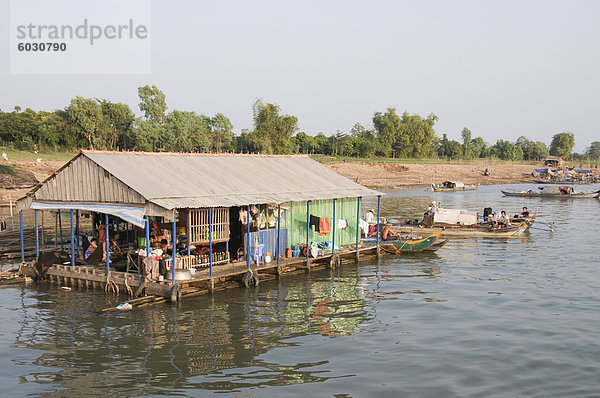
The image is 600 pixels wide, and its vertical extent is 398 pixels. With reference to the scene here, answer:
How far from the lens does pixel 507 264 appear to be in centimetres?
2498

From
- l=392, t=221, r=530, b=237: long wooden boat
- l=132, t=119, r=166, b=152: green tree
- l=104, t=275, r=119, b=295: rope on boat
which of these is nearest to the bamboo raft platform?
l=104, t=275, r=119, b=295: rope on boat

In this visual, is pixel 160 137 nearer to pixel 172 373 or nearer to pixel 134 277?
pixel 134 277

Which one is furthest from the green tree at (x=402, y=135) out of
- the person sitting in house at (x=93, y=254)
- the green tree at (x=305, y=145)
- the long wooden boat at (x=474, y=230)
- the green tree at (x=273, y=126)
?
the person sitting in house at (x=93, y=254)

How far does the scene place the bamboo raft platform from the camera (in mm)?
16656

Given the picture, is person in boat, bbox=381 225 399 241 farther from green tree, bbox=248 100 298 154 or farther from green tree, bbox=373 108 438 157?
green tree, bbox=373 108 438 157

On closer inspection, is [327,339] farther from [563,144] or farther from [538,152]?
[563,144]

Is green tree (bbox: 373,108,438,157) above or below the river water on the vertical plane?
above

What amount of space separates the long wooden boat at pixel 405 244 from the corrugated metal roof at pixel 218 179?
264 cm

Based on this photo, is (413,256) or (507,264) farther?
(413,256)

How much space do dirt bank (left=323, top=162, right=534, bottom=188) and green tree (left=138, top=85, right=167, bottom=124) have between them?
24.2 metres

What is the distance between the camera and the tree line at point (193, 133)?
57.9 m

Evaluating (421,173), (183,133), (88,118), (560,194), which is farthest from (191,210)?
(421,173)

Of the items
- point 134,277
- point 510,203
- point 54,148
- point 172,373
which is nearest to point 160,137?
point 54,148

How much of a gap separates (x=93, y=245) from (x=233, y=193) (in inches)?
209
